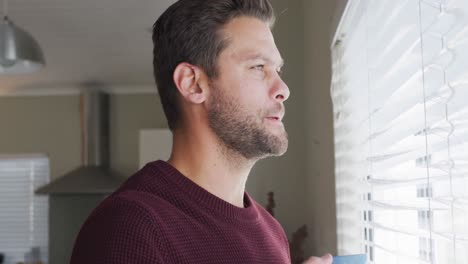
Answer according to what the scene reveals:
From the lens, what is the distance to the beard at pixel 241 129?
35.8 inches

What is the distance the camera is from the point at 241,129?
909 millimetres

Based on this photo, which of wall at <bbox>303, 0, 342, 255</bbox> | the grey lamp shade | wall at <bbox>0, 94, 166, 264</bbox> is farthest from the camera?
wall at <bbox>0, 94, 166, 264</bbox>

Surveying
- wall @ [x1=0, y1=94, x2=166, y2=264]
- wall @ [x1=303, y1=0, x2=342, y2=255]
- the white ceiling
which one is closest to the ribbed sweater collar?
wall @ [x1=303, y1=0, x2=342, y2=255]

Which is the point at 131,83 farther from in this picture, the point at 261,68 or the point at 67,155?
the point at 261,68

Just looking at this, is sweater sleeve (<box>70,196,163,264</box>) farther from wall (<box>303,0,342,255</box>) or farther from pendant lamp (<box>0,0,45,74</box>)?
pendant lamp (<box>0,0,45,74</box>)

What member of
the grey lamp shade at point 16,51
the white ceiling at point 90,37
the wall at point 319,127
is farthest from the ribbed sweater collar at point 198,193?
the white ceiling at point 90,37

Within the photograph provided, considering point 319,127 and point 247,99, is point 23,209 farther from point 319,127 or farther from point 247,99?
point 247,99

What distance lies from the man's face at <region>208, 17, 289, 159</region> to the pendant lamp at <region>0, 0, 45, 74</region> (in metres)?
1.56

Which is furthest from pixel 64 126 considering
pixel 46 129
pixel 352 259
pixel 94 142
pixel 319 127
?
pixel 352 259

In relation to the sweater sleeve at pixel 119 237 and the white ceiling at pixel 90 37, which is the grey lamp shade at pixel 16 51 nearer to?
the white ceiling at pixel 90 37

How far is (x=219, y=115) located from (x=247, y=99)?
51mm

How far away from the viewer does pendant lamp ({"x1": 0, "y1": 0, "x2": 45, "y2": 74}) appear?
224 cm

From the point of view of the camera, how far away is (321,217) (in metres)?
1.75

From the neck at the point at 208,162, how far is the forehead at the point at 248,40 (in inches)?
5.6
